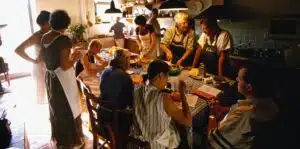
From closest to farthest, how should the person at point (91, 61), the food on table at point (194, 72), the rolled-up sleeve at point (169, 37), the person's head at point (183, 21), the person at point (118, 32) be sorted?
the food on table at point (194, 72), the person at point (91, 61), the person's head at point (183, 21), the rolled-up sleeve at point (169, 37), the person at point (118, 32)

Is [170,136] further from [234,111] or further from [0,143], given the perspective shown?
[0,143]

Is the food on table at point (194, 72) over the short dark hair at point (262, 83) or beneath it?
beneath

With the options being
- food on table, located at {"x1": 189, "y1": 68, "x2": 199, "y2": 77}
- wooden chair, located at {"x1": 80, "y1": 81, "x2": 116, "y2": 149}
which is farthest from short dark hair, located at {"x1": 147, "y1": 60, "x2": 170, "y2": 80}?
food on table, located at {"x1": 189, "y1": 68, "x2": 199, "y2": 77}

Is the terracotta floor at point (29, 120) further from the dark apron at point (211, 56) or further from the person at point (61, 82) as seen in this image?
the dark apron at point (211, 56)

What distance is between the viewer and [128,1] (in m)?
8.34

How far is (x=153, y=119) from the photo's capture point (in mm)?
1938

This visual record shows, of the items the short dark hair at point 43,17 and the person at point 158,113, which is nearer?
the person at point 158,113

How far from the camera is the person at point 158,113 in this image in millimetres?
1898

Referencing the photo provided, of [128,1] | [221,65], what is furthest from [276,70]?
[128,1]

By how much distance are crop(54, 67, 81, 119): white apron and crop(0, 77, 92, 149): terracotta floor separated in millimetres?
531

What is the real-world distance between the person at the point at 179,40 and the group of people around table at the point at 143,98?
0.46 metres

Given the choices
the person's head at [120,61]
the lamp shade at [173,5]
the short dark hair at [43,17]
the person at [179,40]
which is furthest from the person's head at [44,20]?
the person at [179,40]

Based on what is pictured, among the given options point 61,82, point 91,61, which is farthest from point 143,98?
point 91,61

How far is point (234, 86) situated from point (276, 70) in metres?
1.53
